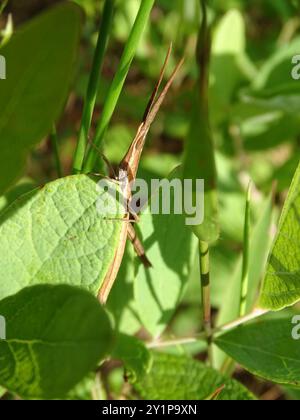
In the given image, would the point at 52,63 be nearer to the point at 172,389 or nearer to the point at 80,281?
the point at 80,281

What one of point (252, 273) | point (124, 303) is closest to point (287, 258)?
point (124, 303)

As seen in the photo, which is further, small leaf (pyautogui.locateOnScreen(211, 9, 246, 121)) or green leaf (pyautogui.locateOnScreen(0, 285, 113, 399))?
small leaf (pyautogui.locateOnScreen(211, 9, 246, 121))

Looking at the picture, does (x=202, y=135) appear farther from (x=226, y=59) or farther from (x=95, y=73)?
(x=226, y=59)

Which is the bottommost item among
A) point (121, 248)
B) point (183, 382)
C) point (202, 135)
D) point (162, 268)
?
point (183, 382)

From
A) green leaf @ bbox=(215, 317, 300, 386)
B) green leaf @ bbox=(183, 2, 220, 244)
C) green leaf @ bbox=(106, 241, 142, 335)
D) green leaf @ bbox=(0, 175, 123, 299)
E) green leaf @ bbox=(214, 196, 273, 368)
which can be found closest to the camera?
green leaf @ bbox=(183, 2, 220, 244)

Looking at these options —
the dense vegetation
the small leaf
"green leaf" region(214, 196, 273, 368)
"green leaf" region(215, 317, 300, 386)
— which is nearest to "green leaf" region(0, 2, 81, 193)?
the dense vegetation

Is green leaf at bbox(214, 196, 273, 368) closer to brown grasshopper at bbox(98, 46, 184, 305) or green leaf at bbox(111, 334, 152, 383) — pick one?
green leaf at bbox(111, 334, 152, 383)
